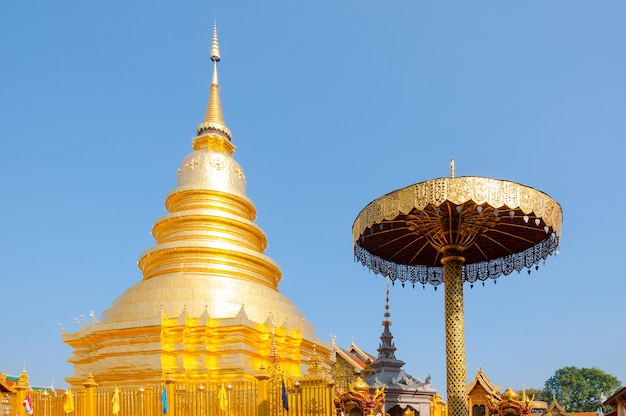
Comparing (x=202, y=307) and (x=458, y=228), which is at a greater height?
(x=458, y=228)

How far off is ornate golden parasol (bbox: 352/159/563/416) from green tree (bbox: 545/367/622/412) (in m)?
47.7

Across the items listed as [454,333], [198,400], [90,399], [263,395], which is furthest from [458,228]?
[90,399]

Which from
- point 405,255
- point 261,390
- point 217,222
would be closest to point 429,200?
point 405,255

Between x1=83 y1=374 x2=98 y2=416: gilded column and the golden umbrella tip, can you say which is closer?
x1=83 y1=374 x2=98 y2=416: gilded column

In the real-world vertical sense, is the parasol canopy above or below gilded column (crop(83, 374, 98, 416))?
above

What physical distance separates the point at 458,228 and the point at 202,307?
11532mm

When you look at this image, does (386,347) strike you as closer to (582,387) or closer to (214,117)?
(214,117)

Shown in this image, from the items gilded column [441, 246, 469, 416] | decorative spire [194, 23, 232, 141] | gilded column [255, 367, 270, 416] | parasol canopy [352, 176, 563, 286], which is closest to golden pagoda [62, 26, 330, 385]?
decorative spire [194, 23, 232, 141]

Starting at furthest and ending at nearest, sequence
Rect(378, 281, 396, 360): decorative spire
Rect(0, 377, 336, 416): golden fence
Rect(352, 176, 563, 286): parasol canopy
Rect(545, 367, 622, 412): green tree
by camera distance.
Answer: Rect(545, 367, 622, 412): green tree, Rect(378, 281, 396, 360): decorative spire, Rect(0, 377, 336, 416): golden fence, Rect(352, 176, 563, 286): parasol canopy

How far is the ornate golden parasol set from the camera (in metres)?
13.1

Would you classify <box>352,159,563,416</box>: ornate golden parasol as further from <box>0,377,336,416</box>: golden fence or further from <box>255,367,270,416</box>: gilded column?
<box>255,367,270,416</box>: gilded column

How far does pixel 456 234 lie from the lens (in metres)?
14.9

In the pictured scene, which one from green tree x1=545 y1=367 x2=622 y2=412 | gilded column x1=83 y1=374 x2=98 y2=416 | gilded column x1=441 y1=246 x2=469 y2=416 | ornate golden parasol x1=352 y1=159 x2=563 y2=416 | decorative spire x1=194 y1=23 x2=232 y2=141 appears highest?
decorative spire x1=194 y1=23 x2=232 y2=141

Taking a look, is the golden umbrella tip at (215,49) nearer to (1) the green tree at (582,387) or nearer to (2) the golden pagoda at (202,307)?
(2) the golden pagoda at (202,307)
